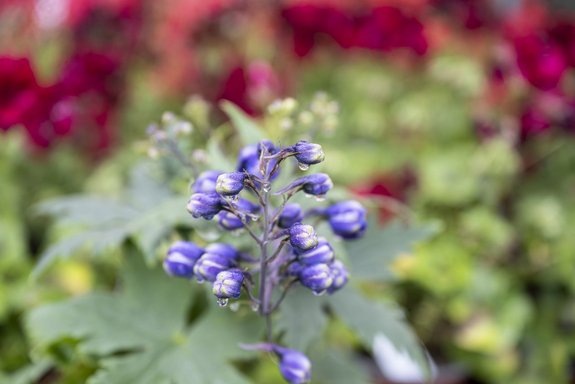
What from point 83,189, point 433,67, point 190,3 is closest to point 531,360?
point 433,67

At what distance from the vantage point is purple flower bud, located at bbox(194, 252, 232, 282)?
0.39m

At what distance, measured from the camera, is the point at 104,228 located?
54 centimetres

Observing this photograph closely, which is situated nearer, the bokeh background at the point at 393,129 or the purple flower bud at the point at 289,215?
the purple flower bud at the point at 289,215

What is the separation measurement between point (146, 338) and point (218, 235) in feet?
0.47

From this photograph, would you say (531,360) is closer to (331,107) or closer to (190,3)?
(331,107)

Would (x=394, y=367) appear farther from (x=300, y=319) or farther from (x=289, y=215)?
(x=289, y=215)

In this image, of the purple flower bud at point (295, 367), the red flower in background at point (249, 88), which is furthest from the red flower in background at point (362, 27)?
the purple flower bud at point (295, 367)

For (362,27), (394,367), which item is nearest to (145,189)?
(394,367)

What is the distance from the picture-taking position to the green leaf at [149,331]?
46cm

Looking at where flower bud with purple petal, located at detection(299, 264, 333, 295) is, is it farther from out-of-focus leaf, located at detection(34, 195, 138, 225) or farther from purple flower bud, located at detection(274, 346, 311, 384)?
out-of-focus leaf, located at detection(34, 195, 138, 225)

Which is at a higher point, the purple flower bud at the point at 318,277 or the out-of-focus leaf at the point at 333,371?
the purple flower bud at the point at 318,277

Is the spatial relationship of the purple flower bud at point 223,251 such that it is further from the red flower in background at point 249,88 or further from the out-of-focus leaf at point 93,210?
the red flower in background at point 249,88

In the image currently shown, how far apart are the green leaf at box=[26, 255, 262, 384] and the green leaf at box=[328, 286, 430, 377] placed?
0.09m

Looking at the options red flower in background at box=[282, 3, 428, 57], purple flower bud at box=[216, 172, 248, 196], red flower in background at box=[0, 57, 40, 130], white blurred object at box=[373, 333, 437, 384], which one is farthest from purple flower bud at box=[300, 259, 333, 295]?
red flower in background at box=[282, 3, 428, 57]
